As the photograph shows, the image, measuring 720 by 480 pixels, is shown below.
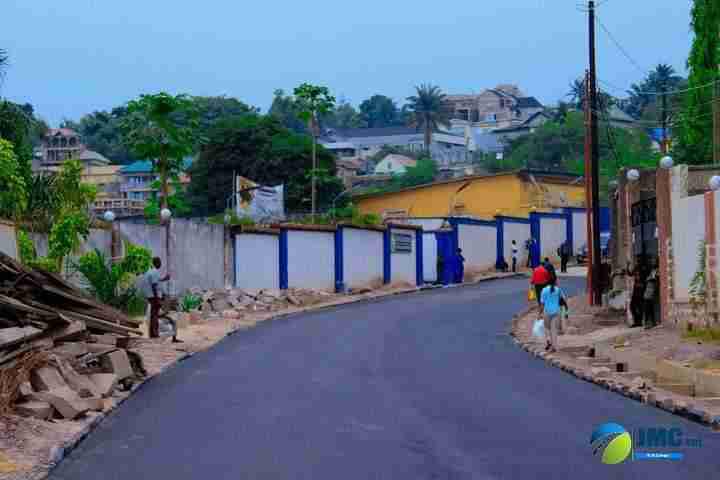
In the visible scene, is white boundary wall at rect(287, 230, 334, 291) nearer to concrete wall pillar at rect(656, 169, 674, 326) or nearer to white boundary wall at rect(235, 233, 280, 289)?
white boundary wall at rect(235, 233, 280, 289)

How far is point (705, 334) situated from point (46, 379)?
13.8 meters

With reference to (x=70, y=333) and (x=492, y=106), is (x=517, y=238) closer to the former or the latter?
(x=70, y=333)

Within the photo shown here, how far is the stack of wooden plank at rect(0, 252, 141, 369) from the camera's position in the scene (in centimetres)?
1452

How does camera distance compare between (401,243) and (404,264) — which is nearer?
(401,243)

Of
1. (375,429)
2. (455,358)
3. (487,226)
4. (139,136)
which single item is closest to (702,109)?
(487,226)

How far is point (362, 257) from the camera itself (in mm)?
47562

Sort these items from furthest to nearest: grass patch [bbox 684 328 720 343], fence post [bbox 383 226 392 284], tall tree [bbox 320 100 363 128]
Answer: tall tree [bbox 320 100 363 128] → fence post [bbox 383 226 392 284] → grass patch [bbox 684 328 720 343]

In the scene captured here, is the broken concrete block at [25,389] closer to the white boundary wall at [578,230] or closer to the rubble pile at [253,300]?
the rubble pile at [253,300]

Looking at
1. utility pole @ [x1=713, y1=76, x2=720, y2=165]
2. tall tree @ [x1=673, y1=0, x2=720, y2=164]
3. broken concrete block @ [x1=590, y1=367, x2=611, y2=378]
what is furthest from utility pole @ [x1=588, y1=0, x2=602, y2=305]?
broken concrete block @ [x1=590, y1=367, x2=611, y2=378]

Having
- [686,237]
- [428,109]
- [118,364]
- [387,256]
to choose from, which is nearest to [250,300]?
[387,256]

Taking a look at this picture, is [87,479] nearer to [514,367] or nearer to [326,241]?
[514,367]

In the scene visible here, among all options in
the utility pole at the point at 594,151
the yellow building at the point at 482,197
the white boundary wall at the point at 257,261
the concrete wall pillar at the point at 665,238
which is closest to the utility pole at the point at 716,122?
the utility pole at the point at 594,151

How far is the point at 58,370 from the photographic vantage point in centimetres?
1479

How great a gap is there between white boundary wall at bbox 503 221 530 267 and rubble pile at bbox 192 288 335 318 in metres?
17.7
